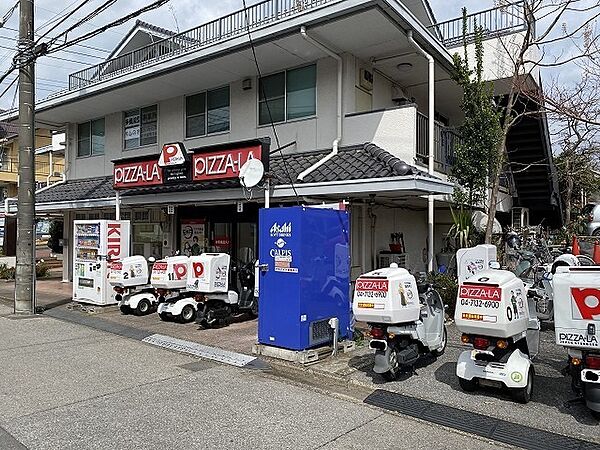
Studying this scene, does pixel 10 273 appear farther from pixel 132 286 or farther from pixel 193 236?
pixel 132 286

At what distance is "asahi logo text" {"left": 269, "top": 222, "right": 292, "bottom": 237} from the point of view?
6.84 metres

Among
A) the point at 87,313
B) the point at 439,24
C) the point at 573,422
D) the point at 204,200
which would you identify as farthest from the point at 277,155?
the point at 573,422

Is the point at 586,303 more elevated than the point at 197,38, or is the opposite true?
the point at 197,38

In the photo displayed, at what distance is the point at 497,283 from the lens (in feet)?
16.7

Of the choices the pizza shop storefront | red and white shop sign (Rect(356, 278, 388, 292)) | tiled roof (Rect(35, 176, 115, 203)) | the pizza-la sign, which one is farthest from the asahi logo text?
tiled roof (Rect(35, 176, 115, 203))

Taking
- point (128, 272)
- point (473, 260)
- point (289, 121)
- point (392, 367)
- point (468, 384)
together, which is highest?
point (289, 121)

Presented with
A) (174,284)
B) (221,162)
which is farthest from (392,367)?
(221,162)

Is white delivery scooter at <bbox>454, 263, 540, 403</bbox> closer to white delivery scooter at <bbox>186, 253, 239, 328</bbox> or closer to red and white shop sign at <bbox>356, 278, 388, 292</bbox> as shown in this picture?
red and white shop sign at <bbox>356, 278, 388, 292</bbox>

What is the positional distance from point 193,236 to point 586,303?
10.2m

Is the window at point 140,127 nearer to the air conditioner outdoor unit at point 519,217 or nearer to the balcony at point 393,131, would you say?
the balcony at point 393,131

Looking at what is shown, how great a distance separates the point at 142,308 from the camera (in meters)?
10.5

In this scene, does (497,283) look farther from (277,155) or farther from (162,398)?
(277,155)

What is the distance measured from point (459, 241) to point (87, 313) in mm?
8163

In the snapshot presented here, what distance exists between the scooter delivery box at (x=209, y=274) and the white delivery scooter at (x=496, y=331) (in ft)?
15.8
